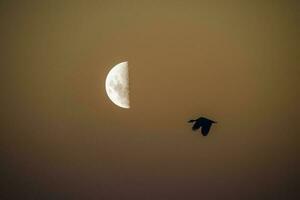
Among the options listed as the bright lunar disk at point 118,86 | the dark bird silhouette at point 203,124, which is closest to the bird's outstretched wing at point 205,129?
the dark bird silhouette at point 203,124

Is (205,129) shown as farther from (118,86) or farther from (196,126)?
(118,86)

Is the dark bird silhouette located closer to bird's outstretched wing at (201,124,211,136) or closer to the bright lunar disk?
bird's outstretched wing at (201,124,211,136)

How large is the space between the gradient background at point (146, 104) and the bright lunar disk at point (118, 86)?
69mm

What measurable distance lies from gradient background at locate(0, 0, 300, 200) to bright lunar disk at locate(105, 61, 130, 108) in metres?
0.07

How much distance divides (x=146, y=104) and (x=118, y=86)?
15.1 inches

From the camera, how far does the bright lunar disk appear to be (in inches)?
149

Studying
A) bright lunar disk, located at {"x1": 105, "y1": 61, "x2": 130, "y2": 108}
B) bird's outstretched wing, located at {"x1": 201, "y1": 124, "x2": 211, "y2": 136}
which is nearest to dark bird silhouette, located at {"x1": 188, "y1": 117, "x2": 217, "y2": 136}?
bird's outstretched wing, located at {"x1": 201, "y1": 124, "x2": 211, "y2": 136}

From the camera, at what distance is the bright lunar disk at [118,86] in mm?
3797

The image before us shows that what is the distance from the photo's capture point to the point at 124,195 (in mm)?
3818

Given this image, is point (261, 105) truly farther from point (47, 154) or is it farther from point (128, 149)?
point (47, 154)

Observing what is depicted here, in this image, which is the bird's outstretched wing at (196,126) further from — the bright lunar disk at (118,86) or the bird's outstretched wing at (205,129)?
the bright lunar disk at (118,86)

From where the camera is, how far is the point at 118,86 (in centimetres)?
382

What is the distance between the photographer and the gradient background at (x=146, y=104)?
12.4 ft

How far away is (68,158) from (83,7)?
1747mm
